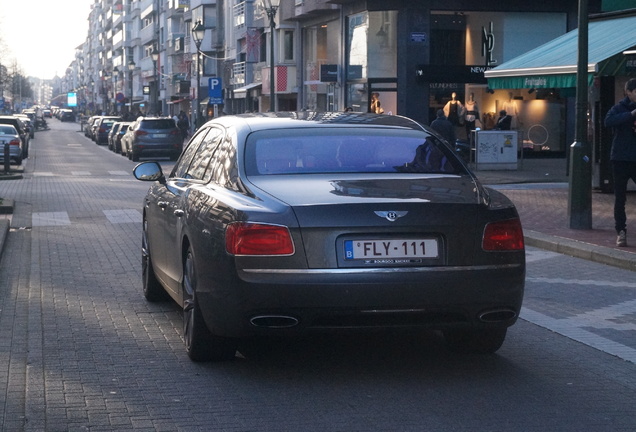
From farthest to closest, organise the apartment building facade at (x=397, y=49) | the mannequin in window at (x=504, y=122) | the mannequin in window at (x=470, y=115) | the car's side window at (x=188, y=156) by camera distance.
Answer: the apartment building facade at (x=397, y=49), the mannequin in window at (x=470, y=115), the mannequin in window at (x=504, y=122), the car's side window at (x=188, y=156)

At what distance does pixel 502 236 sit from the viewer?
618cm

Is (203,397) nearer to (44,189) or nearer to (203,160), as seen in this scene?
(203,160)

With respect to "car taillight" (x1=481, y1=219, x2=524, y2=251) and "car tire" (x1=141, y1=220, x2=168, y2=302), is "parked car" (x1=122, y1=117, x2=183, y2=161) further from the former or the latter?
"car taillight" (x1=481, y1=219, x2=524, y2=251)

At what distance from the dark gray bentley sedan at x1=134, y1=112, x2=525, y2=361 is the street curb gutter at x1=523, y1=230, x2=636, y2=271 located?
15.8 feet

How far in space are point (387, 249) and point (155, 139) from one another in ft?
120

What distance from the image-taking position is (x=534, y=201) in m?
19.0

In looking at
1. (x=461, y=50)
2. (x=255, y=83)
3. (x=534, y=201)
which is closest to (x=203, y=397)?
(x=534, y=201)

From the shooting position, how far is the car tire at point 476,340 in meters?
6.82

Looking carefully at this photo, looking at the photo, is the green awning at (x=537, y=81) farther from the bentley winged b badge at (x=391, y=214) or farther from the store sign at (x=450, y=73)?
the store sign at (x=450, y=73)

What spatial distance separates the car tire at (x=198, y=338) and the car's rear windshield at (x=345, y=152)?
744 millimetres

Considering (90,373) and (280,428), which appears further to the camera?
(90,373)

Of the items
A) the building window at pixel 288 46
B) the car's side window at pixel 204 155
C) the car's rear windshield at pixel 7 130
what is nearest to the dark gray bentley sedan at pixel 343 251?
the car's side window at pixel 204 155

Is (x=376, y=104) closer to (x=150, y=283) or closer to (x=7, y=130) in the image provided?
(x=7, y=130)

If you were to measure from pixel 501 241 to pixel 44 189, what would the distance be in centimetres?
1962
